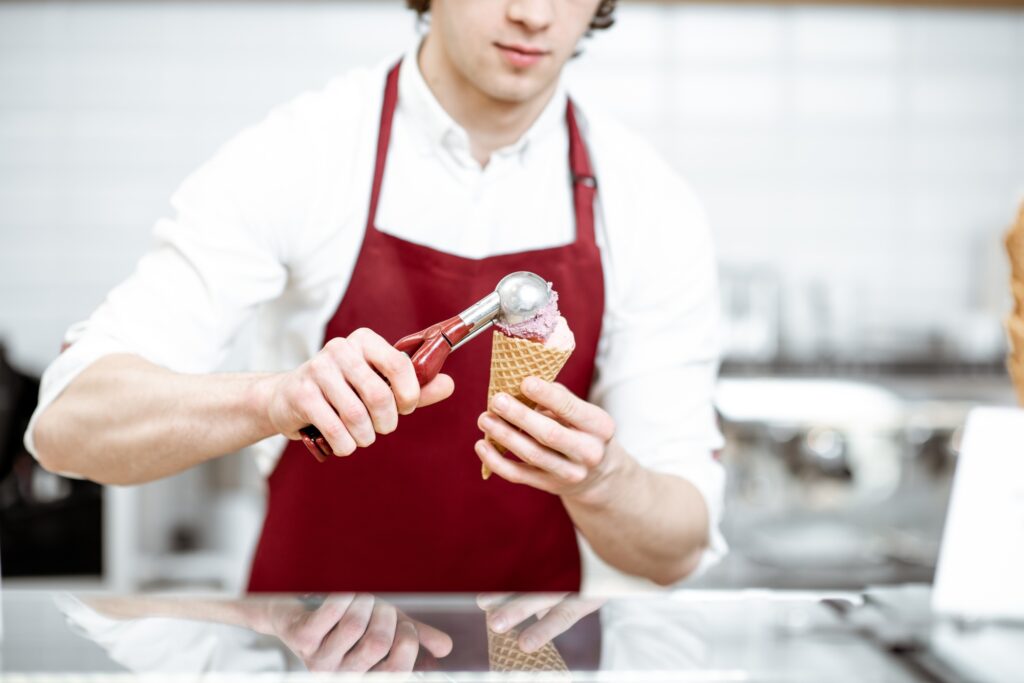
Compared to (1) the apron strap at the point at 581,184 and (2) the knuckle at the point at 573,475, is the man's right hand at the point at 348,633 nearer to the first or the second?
(2) the knuckle at the point at 573,475

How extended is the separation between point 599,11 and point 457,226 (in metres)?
0.41

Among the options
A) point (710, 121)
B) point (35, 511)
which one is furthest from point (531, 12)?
point (710, 121)

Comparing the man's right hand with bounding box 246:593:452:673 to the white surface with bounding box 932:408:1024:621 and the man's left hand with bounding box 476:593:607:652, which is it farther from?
the white surface with bounding box 932:408:1024:621

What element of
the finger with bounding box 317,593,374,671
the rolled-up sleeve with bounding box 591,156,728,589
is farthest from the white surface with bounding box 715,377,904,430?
the finger with bounding box 317,593,374,671

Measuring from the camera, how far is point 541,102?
1.45 metres

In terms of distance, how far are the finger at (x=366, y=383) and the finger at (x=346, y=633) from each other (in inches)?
7.0

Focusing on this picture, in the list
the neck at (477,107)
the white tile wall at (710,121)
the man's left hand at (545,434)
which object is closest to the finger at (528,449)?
the man's left hand at (545,434)

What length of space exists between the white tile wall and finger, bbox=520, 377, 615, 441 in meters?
2.78

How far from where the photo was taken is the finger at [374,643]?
79cm

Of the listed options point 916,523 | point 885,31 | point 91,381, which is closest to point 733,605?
point 91,381

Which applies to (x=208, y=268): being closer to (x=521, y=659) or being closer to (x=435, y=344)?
(x=435, y=344)

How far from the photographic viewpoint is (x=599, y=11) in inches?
61.5

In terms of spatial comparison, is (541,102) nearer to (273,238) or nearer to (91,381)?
(273,238)

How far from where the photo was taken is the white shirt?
1327 mm
